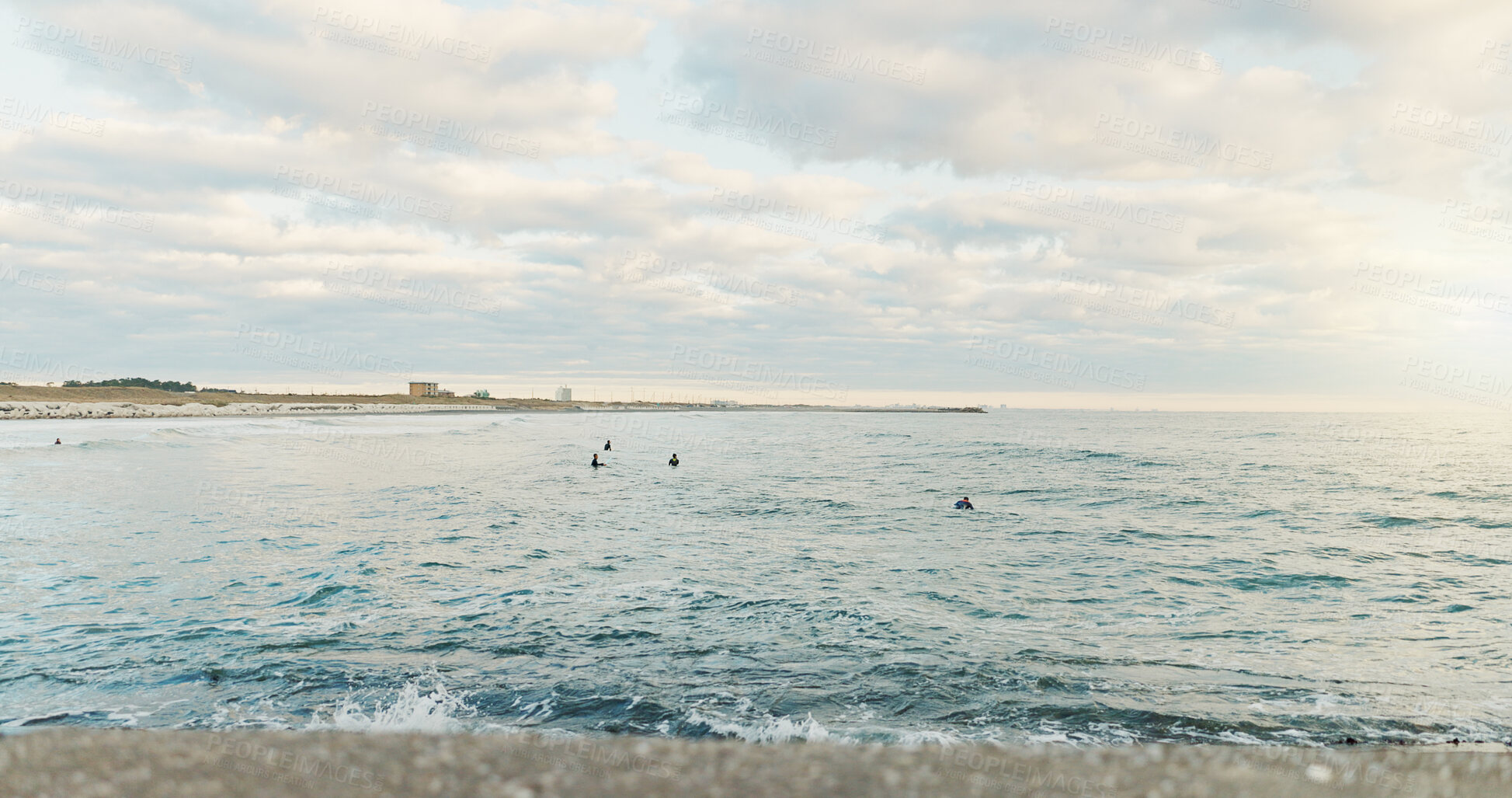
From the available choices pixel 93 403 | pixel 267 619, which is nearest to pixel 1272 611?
pixel 267 619

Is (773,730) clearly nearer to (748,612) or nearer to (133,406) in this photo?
(748,612)

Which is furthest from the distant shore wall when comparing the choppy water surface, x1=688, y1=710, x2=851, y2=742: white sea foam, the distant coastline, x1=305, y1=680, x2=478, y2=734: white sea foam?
x1=688, y1=710, x2=851, y2=742: white sea foam

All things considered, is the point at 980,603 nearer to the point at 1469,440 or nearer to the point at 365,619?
the point at 365,619

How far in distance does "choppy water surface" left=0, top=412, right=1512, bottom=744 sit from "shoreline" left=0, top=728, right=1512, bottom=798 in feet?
15.4

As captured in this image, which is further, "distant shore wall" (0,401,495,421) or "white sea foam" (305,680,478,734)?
"distant shore wall" (0,401,495,421)

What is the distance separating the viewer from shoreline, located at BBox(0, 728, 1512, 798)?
3207mm

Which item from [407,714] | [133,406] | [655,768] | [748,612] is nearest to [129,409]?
[133,406]

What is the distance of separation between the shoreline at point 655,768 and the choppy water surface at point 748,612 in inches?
184

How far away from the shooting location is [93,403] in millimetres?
123250

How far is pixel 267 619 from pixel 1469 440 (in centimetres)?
13174

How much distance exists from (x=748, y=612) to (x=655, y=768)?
10.2 metres

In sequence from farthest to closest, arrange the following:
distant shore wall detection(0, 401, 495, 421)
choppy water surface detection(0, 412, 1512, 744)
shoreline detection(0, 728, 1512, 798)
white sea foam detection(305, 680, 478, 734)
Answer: distant shore wall detection(0, 401, 495, 421), choppy water surface detection(0, 412, 1512, 744), white sea foam detection(305, 680, 478, 734), shoreline detection(0, 728, 1512, 798)

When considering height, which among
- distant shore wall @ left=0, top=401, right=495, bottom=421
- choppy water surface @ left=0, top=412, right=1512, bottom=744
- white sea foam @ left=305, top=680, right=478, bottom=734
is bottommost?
choppy water surface @ left=0, top=412, right=1512, bottom=744

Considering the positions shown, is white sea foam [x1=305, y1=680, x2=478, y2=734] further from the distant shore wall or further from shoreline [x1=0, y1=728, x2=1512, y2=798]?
the distant shore wall
